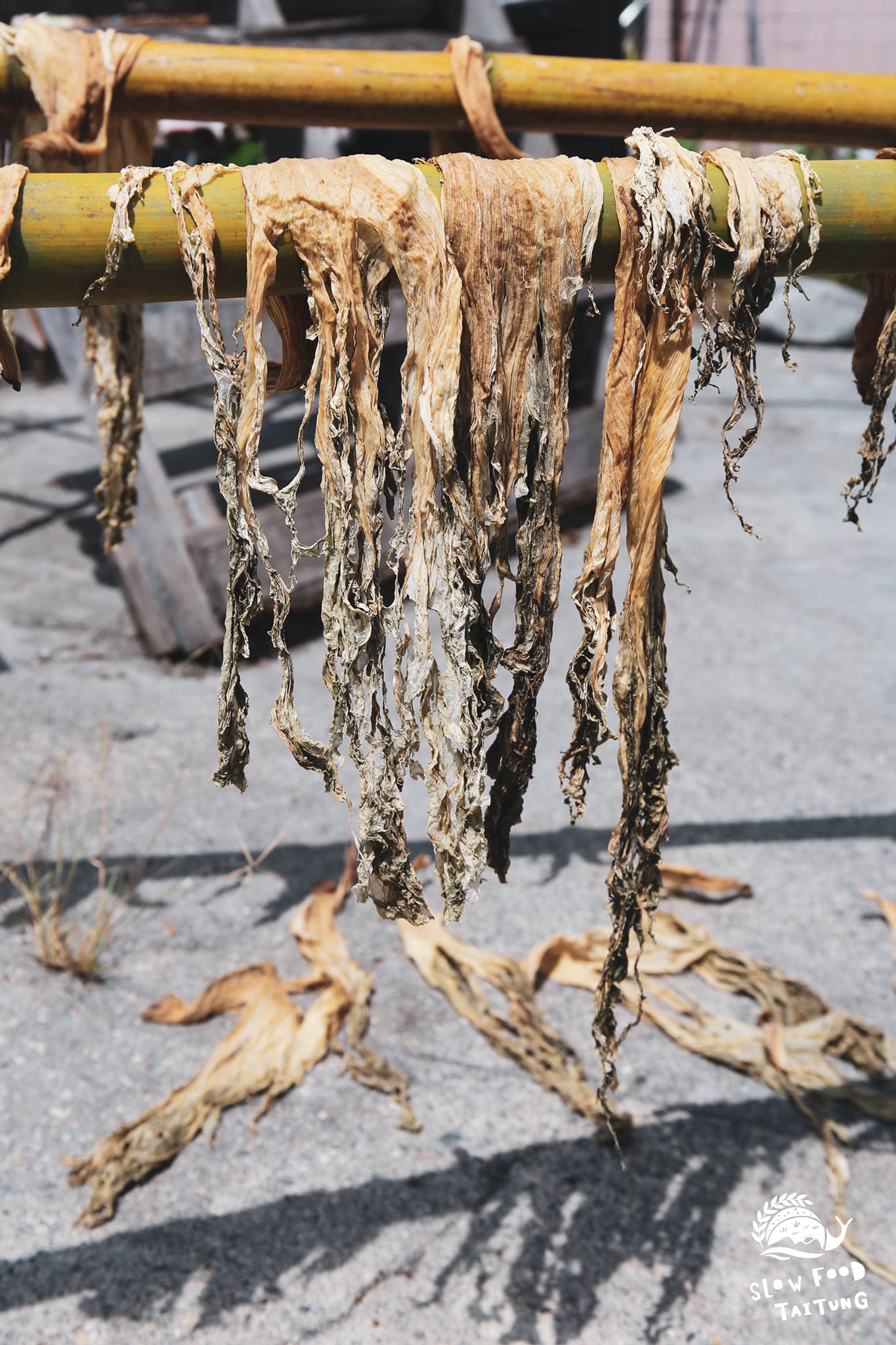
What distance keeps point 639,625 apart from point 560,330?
0.30 meters

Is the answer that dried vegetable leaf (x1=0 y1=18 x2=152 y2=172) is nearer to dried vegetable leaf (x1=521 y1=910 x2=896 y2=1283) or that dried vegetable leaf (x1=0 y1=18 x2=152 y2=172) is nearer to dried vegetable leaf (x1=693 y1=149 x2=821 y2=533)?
dried vegetable leaf (x1=693 y1=149 x2=821 y2=533)

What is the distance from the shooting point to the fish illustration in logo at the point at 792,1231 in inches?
67.2

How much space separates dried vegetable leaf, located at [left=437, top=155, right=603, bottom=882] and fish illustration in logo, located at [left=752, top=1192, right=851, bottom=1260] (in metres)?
1.08

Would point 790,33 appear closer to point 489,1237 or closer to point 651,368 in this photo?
point 651,368

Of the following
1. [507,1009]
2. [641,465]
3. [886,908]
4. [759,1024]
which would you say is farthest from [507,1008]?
[641,465]

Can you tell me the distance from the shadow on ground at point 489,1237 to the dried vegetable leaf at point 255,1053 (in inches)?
4.5

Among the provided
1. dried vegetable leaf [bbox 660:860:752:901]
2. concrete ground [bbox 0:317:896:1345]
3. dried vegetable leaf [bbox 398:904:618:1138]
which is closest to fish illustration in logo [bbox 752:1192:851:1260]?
concrete ground [bbox 0:317:896:1345]

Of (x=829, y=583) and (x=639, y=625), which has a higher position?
(x=639, y=625)

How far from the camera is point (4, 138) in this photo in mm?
1708

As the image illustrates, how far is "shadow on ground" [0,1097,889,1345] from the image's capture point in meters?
1.61

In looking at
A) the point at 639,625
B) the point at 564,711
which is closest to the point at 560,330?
the point at 639,625

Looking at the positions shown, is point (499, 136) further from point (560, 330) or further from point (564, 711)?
point (564, 711)

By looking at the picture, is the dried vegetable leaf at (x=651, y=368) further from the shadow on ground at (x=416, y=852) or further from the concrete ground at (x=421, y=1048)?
the shadow on ground at (x=416, y=852)

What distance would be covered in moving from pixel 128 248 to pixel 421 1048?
5.17 feet
